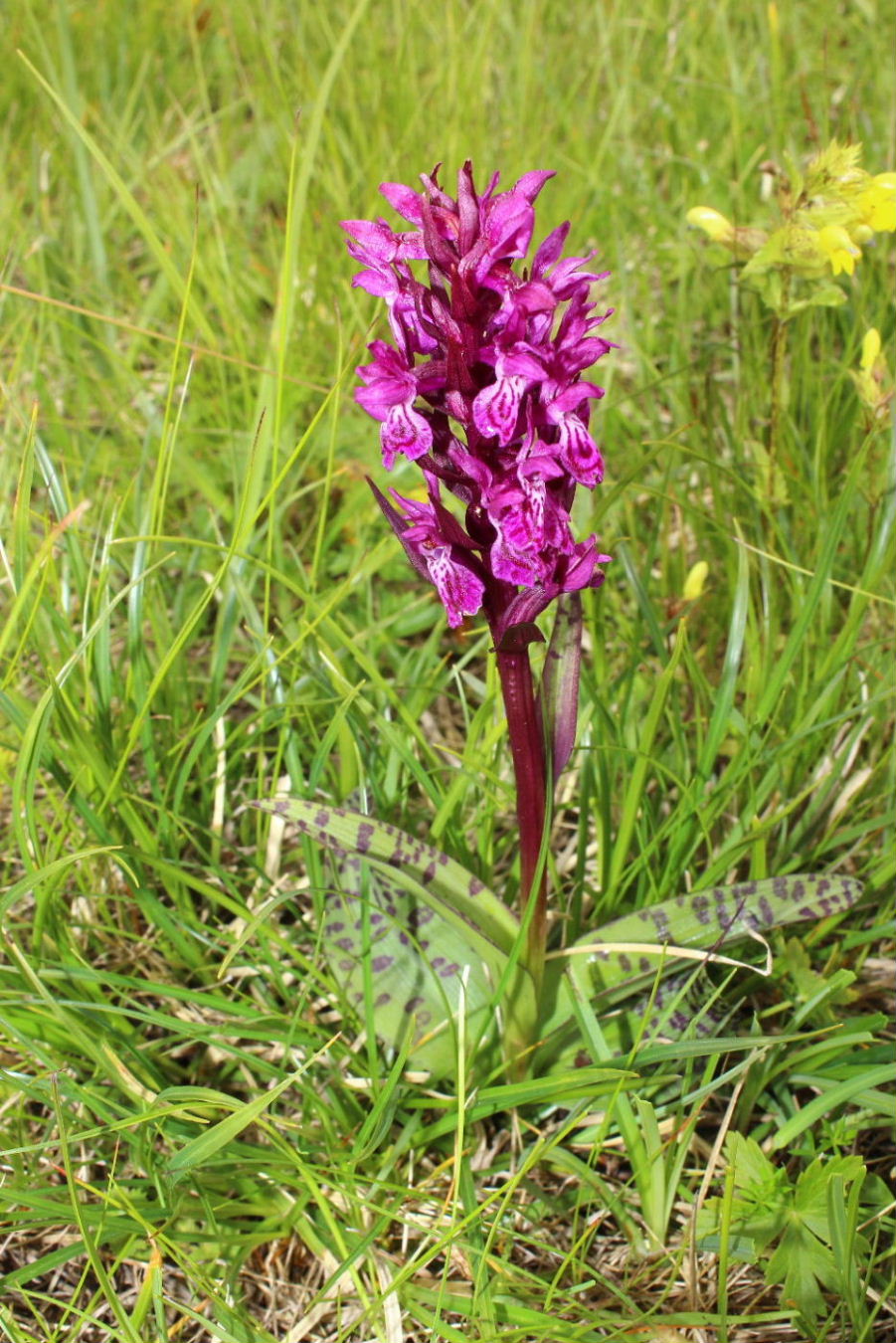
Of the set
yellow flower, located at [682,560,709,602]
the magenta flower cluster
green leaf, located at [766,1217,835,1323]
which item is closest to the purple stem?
the magenta flower cluster

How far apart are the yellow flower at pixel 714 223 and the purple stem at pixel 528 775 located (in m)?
1.18

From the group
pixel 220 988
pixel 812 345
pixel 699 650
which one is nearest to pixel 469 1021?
pixel 220 988

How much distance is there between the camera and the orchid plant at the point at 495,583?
122 centimetres

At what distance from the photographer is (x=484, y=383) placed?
1.26 meters

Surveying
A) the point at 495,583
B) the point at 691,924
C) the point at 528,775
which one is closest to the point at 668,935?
the point at 691,924

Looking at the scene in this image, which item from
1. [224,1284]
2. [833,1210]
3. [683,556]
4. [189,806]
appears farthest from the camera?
[683,556]

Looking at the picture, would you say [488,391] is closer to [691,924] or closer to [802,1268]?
[691,924]

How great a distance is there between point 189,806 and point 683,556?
3.74ft

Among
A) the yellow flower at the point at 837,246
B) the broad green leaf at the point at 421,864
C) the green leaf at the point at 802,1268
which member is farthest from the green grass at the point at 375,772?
the yellow flower at the point at 837,246

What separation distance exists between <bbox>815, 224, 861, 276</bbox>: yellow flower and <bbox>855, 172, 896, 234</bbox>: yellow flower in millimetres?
48

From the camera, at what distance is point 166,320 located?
3291 mm

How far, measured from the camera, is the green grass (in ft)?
4.98

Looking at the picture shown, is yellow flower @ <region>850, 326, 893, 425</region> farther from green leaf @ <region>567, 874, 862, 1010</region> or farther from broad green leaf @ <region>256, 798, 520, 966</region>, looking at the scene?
broad green leaf @ <region>256, 798, 520, 966</region>

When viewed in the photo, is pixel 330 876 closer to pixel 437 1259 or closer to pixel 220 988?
pixel 220 988
